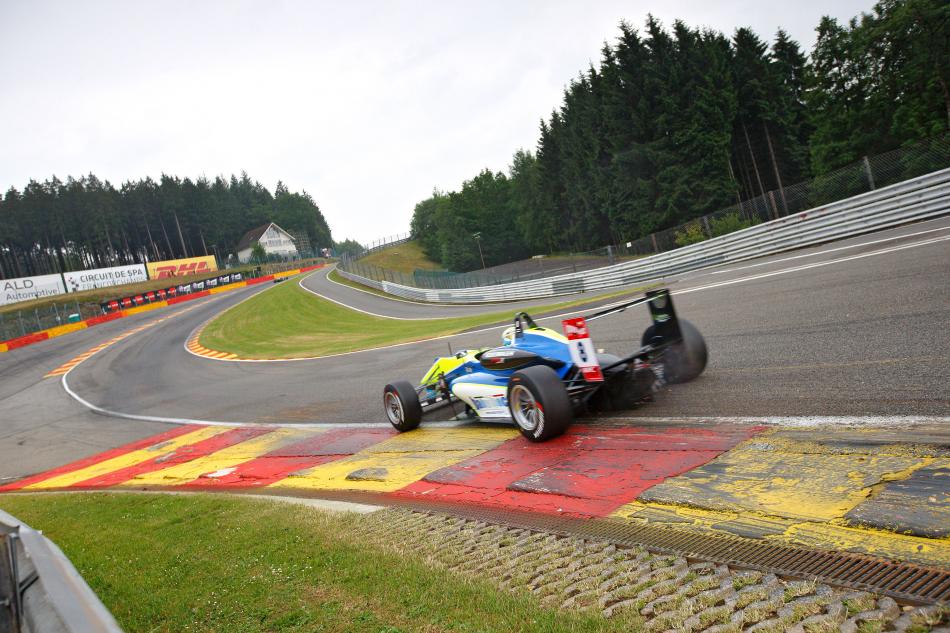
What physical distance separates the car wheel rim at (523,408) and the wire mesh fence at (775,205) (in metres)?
18.6

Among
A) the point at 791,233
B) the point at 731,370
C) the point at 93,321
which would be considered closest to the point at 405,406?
the point at 731,370

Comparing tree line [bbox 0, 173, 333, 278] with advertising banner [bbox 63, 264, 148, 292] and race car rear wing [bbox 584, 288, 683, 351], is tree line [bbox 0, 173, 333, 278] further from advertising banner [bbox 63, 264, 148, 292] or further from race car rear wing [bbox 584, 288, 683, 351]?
race car rear wing [bbox 584, 288, 683, 351]

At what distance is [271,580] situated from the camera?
4.05 meters

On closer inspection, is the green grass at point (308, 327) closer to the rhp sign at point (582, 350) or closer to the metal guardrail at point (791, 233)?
the metal guardrail at point (791, 233)

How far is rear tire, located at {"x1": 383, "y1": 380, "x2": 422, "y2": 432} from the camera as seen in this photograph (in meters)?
8.23

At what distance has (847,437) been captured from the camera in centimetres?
432

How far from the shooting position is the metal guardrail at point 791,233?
17.1m

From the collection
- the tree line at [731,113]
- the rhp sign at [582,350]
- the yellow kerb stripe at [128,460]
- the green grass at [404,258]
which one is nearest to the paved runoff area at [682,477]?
the rhp sign at [582,350]

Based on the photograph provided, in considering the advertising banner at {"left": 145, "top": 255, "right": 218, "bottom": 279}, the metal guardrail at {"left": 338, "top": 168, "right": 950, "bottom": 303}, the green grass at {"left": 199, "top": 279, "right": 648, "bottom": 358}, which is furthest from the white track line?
the advertising banner at {"left": 145, "top": 255, "right": 218, "bottom": 279}

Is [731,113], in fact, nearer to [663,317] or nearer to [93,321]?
[663,317]

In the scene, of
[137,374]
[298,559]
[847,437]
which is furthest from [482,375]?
[137,374]

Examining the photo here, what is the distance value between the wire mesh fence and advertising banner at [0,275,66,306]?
41823mm

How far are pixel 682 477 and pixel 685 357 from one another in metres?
2.63

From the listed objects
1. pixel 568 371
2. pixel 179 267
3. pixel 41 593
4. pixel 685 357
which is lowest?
pixel 685 357
